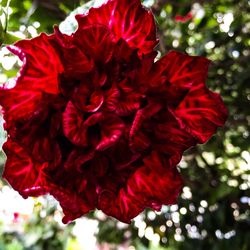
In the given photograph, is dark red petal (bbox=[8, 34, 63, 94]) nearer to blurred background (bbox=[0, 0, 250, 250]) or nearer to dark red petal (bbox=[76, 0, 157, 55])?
dark red petal (bbox=[76, 0, 157, 55])

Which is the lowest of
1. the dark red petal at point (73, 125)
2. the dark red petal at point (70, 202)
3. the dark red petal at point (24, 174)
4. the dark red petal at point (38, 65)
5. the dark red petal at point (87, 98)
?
the dark red petal at point (70, 202)

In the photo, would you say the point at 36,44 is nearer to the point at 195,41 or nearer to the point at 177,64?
the point at 177,64

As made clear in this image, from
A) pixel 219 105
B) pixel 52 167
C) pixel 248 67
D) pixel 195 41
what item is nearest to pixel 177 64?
pixel 219 105

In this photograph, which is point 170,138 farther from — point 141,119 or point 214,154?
point 214,154

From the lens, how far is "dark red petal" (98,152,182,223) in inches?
20.7

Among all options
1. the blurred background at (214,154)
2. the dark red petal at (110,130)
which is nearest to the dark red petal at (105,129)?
the dark red petal at (110,130)

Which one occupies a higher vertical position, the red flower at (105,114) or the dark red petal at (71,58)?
the dark red petal at (71,58)

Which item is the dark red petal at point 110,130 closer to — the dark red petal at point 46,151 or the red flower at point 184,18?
the dark red petal at point 46,151

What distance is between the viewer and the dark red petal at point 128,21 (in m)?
0.51

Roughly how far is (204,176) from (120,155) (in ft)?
3.27

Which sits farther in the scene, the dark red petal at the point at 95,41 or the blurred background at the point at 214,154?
the blurred background at the point at 214,154

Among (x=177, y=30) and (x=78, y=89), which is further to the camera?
(x=177, y=30)

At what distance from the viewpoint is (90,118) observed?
49 centimetres

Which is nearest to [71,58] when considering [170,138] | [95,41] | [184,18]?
[95,41]
